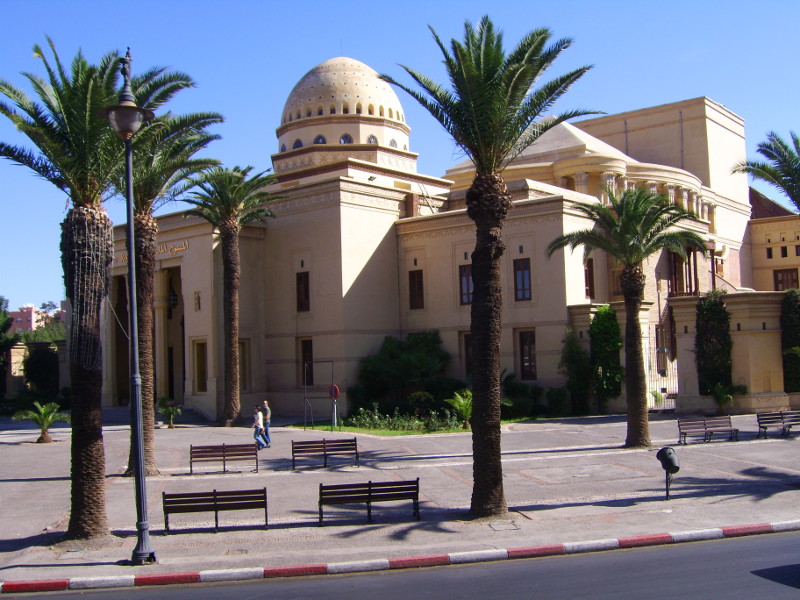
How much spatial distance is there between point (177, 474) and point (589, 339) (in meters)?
17.2

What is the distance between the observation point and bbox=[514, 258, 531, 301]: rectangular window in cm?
3309

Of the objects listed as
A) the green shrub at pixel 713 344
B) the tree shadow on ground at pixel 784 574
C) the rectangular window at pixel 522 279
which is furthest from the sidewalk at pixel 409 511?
the rectangular window at pixel 522 279

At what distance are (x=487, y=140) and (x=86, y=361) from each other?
7.71 metres

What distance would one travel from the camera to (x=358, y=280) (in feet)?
115

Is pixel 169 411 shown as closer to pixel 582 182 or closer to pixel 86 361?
pixel 86 361

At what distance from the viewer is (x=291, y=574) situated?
436 inches

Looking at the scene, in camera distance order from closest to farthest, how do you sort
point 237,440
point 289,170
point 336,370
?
point 237,440 → point 336,370 → point 289,170

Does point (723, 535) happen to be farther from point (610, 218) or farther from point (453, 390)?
point (453, 390)

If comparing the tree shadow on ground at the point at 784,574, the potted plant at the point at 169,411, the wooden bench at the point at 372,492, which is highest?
the potted plant at the point at 169,411

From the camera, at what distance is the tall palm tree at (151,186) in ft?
64.4

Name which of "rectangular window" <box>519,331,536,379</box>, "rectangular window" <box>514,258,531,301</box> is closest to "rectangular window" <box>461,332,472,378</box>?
"rectangular window" <box>519,331,536,379</box>

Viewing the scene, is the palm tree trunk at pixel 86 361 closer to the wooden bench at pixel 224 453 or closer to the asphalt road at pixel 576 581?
the asphalt road at pixel 576 581

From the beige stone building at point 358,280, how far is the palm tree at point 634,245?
27.2 ft

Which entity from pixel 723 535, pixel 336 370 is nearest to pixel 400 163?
pixel 336 370
